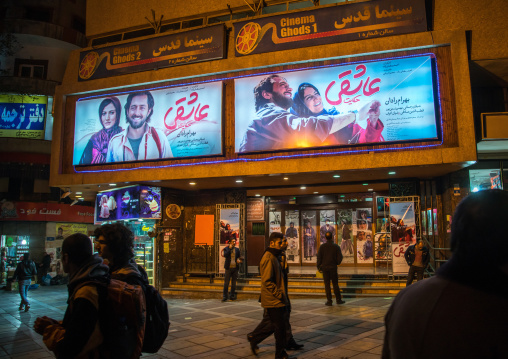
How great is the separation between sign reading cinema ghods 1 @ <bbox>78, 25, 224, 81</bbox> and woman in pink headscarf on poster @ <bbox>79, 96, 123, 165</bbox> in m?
1.24

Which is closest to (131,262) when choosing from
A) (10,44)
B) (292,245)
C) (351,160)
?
(351,160)

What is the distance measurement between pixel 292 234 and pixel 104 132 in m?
8.84

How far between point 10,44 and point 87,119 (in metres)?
13.6

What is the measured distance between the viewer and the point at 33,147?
24031 millimetres

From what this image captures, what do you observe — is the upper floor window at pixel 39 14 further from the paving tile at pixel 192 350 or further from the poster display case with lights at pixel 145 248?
the paving tile at pixel 192 350

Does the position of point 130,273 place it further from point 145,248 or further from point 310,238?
point 310,238

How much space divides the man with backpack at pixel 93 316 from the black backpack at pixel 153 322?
20 centimetres

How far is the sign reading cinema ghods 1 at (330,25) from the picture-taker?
476 inches

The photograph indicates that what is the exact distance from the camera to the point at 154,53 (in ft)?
48.6

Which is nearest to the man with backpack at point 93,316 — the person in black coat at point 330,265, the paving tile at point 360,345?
the paving tile at point 360,345

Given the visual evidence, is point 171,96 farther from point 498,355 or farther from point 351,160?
point 498,355

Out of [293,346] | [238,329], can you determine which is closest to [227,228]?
[238,329]

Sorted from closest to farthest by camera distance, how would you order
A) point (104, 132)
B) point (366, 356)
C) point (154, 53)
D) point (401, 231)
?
point (366, 356), point (401, 231), point (154, 53), point (104, 132)

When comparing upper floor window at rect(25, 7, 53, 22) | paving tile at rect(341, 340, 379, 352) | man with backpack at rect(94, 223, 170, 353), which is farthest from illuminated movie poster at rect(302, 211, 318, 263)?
upper floor window at rect(25, 7, 53, 22)
